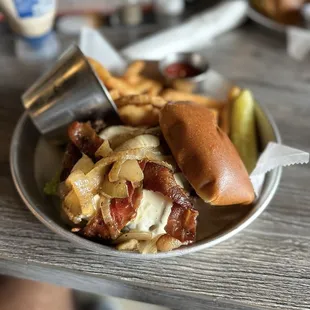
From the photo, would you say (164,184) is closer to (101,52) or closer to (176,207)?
(176,207)

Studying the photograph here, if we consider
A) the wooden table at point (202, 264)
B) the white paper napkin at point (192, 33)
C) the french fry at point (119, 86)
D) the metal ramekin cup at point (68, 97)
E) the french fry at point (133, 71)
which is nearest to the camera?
the wooden table at point (202, 264)

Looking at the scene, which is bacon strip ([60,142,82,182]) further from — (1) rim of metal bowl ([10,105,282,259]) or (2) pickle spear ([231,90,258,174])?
(2) pickle spear ([231,90,258,174])

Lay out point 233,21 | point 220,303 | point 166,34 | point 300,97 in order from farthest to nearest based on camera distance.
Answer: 1. point 233,21
2. point 166,34
3. point 300,97
4. point 220,303

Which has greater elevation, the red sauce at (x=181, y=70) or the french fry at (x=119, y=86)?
the french fry at (x=119, y=86)

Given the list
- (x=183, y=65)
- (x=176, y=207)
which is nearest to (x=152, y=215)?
(x=176, y=207)

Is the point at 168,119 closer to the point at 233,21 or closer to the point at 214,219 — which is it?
the point at 214,219

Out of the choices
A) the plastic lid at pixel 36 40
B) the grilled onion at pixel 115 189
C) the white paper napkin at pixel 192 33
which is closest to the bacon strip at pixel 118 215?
the grilled onion at pixel 115 189

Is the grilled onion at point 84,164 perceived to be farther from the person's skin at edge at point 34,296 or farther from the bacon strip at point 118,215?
the person's skin at edge at point 34,296

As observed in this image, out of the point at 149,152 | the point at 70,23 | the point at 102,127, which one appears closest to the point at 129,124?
the point at 102,127
